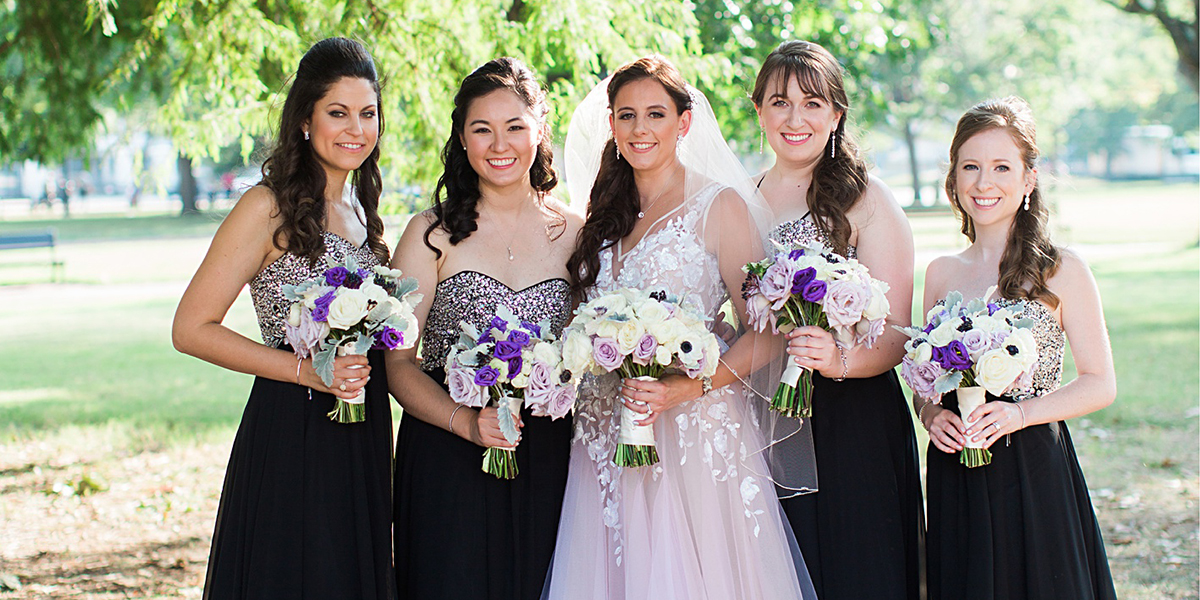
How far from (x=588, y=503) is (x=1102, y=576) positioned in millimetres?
1981

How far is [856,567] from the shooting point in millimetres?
4129

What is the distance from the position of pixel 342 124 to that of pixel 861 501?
2575 mm

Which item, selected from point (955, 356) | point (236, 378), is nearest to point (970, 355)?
point (955, 356)

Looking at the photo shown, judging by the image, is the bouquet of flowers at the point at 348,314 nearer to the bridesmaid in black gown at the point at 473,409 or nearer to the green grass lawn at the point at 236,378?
the bridesmaid in black gown at the point at 473,409

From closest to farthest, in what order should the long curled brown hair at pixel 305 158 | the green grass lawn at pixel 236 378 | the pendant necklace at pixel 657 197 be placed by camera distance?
the long curled brown hair at pixel 305 158
the pendant necklace at pixel 657 197
the green grass lawn at pixel 236 378

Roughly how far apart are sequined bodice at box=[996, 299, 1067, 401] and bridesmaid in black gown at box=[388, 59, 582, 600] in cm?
179

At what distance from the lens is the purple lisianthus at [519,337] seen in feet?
12.5

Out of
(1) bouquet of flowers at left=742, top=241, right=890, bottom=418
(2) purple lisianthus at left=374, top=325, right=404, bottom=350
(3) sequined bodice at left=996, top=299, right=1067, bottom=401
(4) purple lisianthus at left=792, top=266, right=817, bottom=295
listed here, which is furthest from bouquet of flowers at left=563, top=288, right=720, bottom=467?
(3) sequined bodice at left=996, top=299, right=1067, bottom=401

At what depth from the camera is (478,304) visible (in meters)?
4.23

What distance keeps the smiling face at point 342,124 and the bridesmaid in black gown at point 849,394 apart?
166 centimetres

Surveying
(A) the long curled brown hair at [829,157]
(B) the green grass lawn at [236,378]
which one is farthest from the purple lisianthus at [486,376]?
(B) the green grass lawn at [236,378]

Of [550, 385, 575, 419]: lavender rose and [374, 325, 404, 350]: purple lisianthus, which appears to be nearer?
[374, 325, 404, 350]: purple lisianthus

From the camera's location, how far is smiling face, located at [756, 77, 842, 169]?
4266mm

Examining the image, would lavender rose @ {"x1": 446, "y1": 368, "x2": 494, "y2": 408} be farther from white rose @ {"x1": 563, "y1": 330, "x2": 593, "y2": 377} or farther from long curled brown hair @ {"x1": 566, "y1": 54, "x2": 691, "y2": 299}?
long curled brown hair @ {"x1": 566, "y1": 54, "x2": 691, "y2": 299}
